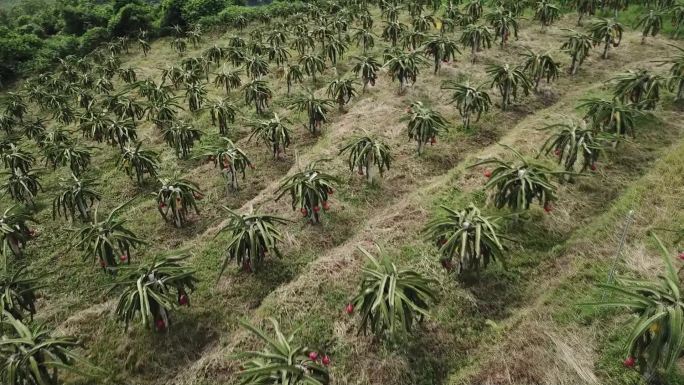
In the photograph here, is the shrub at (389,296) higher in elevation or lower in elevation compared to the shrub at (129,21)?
lower

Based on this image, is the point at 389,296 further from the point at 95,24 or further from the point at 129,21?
the point at 95,24

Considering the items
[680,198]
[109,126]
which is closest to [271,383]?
[680,198]

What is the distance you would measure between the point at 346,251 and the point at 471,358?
4205 mm

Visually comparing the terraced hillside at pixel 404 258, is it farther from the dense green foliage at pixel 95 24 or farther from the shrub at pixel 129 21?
the shrub at pixel 129 21

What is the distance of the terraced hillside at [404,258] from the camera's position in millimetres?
8305

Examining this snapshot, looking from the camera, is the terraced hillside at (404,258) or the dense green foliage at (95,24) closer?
the terraced hillside at (404,258)

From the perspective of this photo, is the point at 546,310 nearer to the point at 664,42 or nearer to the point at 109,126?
the point at 109,126

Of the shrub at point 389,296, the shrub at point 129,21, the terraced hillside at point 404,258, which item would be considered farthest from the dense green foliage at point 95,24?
the shrub at point 389,296

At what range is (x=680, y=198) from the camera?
10383 mm

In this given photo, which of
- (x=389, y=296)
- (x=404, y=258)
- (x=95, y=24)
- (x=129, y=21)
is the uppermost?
(x=129, y=21)

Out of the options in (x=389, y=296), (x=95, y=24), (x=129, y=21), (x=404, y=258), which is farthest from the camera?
(x=95, y=24)

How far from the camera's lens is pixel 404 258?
10828 mm

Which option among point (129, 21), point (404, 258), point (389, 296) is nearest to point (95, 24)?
point (129, 21)

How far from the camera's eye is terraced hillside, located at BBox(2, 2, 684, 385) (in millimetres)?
8305
